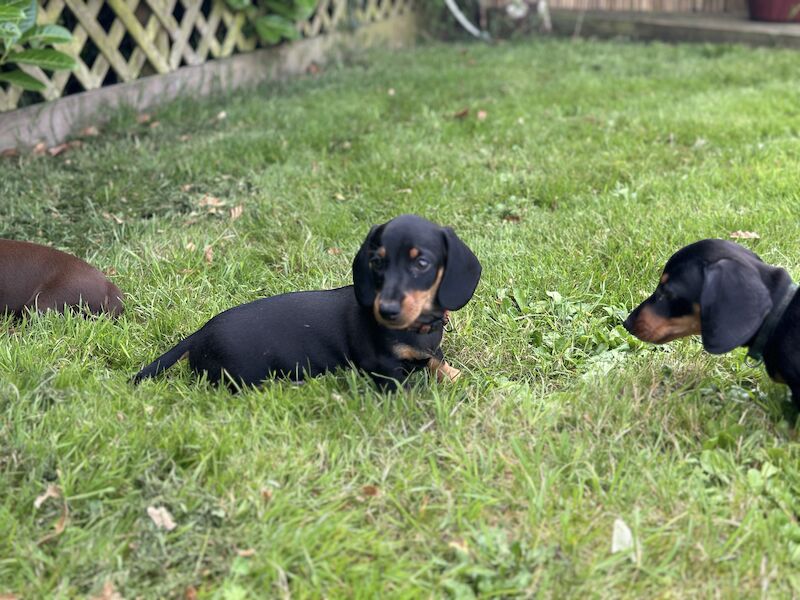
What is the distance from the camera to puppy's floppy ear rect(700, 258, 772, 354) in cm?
249

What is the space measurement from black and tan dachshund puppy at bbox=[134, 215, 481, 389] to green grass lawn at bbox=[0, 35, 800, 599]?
0.12m

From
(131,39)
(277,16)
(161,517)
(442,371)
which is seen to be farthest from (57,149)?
(161,517)

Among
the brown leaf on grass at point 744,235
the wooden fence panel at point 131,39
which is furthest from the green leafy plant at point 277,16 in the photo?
the brown leaf on grass at point 744,235

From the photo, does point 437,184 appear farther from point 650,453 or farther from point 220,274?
point 650,453

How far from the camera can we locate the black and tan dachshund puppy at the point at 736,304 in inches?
98.7

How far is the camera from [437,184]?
5.04 metres

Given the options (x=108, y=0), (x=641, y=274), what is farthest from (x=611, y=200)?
(x=108, y=0)

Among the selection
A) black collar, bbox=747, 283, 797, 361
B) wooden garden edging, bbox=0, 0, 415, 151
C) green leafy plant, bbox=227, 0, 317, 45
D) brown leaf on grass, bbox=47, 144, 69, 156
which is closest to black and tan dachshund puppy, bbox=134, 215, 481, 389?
black collar, bbox=747, 283, 797, 361

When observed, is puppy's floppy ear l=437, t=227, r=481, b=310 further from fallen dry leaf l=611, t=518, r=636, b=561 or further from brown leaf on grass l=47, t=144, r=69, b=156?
brown leaf on grass l=47, t=144, r=69, b=156

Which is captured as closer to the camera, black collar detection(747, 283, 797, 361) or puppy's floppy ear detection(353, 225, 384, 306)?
black collar detection(747, 283, 797, 361)

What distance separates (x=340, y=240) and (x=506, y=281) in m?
1.06

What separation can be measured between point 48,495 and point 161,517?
0.36 metres

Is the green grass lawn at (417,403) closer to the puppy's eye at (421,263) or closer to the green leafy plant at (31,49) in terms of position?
the puppy's eye at (421,263)

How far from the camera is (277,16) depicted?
766 cm
